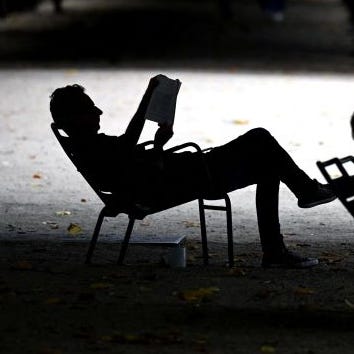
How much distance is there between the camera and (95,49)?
27.6m

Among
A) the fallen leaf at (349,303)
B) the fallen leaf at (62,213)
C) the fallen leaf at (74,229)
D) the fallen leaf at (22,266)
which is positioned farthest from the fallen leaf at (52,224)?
the fallen leaf at (349,303)

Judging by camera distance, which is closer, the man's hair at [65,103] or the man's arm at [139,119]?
the man's arm at [139,119]

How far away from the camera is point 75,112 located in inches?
321

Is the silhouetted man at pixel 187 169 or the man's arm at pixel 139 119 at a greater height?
the man's arm at pixel 139 119

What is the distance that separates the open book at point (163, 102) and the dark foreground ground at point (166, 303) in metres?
0.82

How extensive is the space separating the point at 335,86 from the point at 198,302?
14.0m

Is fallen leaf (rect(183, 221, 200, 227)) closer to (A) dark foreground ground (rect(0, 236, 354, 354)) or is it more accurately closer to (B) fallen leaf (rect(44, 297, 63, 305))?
(A) dark foreground ground (rect(0, 236, 354, 354))

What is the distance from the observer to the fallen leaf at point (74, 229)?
31.0 ft

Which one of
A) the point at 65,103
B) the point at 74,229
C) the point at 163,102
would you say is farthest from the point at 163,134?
the point at 74,229

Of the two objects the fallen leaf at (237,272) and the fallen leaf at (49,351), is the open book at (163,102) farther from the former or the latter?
the fallen leaf at (49,351)

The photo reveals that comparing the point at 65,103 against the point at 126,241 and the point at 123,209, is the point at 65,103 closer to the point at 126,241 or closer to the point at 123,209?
the point at 123,209

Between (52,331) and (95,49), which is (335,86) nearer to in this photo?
(95,49)

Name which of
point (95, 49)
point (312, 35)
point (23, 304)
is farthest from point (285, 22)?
point (23, 304)

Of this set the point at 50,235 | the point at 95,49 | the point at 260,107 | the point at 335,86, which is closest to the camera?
the point at 50,235
